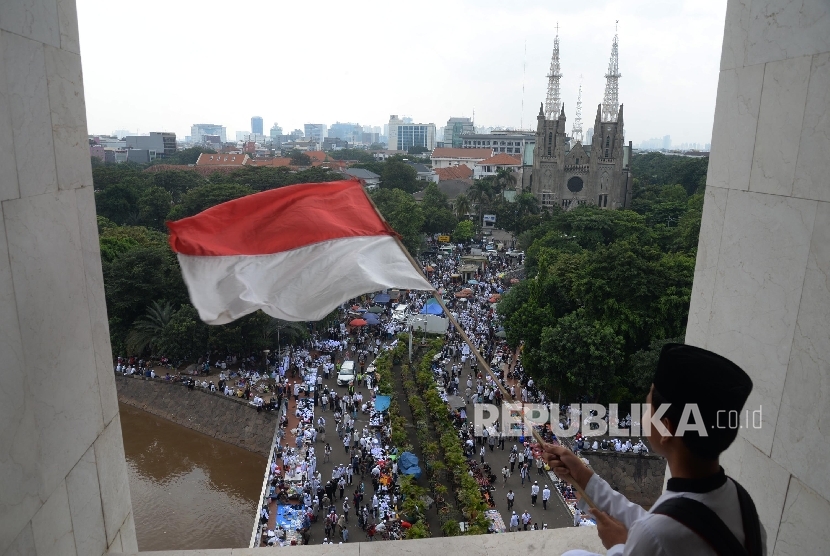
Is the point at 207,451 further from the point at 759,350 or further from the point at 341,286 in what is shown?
the point at 759,350

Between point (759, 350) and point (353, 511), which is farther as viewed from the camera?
point (353, 511)

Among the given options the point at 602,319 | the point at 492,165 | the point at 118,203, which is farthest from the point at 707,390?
the point at 492,165

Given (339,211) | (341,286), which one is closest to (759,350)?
(341,286)

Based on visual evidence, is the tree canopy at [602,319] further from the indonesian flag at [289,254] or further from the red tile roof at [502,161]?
the red tile roof at [502,161]

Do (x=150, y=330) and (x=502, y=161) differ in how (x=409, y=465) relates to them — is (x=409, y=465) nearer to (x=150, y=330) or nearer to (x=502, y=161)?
(x=150, y=330)

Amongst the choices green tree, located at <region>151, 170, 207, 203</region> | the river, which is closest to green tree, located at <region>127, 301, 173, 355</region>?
the river

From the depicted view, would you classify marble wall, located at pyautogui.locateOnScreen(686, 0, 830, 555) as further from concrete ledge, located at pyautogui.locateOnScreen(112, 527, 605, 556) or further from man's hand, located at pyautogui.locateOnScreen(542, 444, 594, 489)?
man's hand, located at pyautogui.locateOnScreen(542, 444, 594, 489)
